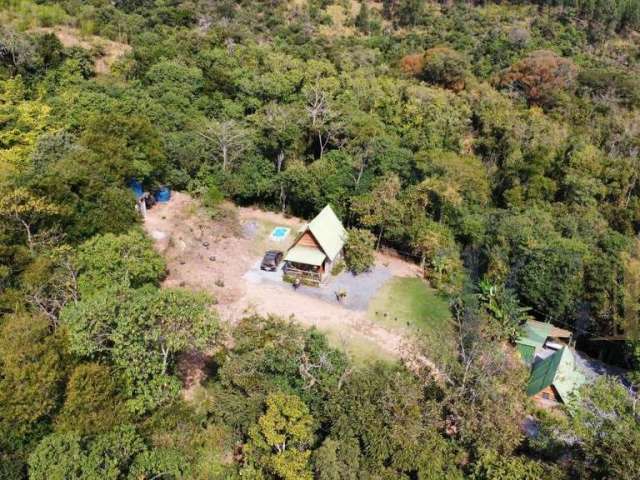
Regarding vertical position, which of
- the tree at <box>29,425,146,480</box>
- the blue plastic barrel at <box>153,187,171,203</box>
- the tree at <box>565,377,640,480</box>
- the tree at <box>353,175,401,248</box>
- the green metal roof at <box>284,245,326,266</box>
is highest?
the tree at <box>565,377,640,480</box>

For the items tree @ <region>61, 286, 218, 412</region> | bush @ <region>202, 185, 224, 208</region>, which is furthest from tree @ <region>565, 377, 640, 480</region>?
bush @ <region>202, 185, 224, 208</region>

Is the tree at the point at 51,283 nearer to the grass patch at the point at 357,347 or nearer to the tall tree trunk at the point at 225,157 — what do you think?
the grass patch at the point at 357,347

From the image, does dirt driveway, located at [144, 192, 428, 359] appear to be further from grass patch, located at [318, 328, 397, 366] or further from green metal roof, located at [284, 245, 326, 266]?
green metal roof, located at [284, 245, 326, 266]

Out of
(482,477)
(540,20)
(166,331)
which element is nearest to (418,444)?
(482,477)

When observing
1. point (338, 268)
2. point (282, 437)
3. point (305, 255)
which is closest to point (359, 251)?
point (338, 268)

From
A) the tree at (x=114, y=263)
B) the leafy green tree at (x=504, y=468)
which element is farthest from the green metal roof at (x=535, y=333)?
the tree at (x=114, y=263)

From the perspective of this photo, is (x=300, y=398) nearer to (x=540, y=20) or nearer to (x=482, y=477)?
(x=482, y=477)
